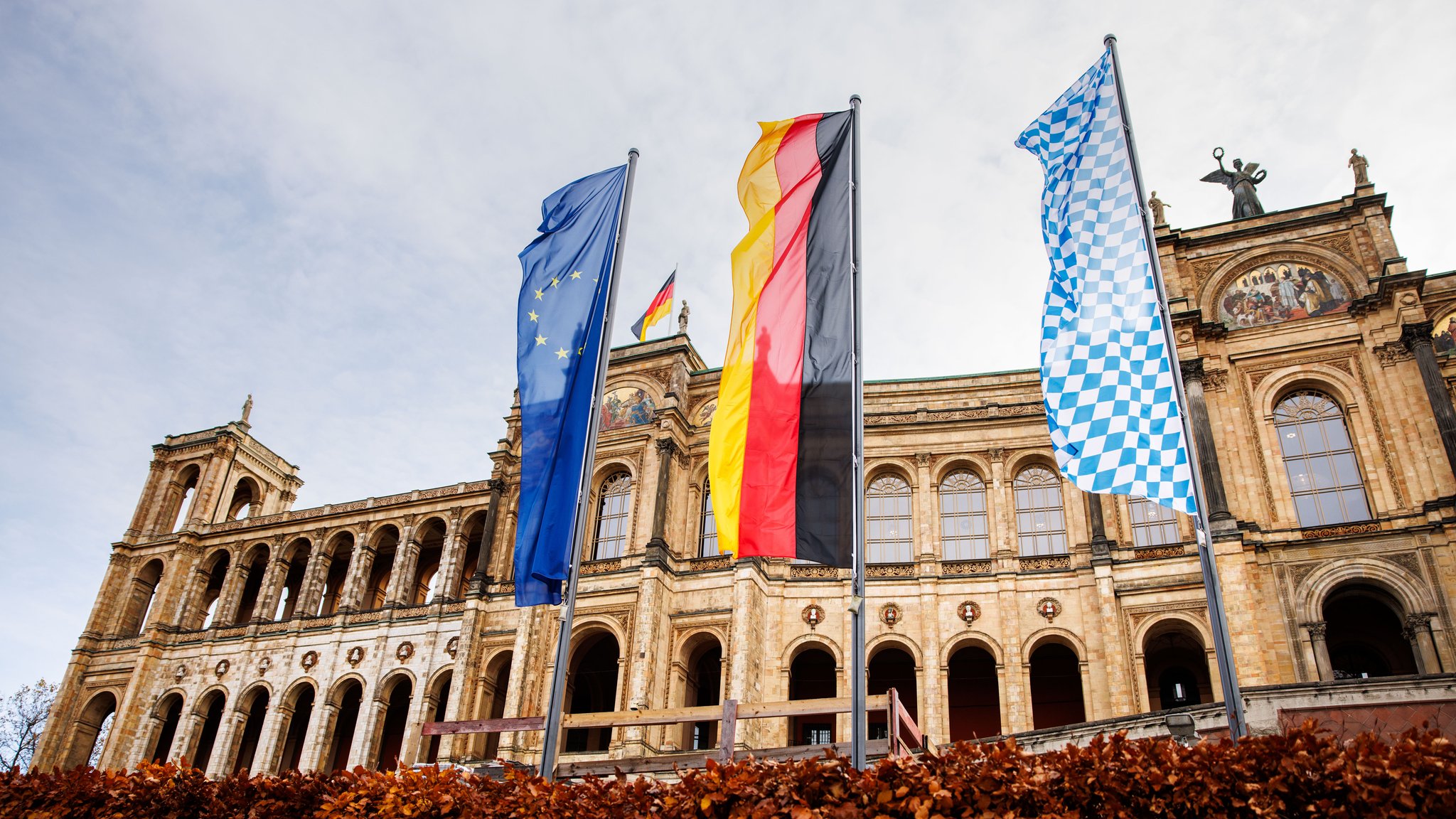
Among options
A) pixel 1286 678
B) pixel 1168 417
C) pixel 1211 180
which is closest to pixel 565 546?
pixel 1168 417

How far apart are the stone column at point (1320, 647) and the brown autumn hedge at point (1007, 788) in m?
21.2

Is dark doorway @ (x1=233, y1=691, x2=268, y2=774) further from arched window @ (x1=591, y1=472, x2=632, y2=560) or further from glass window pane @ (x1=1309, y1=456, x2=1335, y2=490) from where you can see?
glass window pane @ (x1=1309, y1=456, x2=1335, y2=490)

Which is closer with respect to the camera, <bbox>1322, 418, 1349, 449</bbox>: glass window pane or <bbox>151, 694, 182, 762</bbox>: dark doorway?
<bbox>1322, 418, 1349, 449</bbox>: glass window pane

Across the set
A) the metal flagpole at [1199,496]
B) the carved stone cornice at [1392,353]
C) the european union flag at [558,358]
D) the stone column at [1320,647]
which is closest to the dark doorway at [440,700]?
the european union flag at [558,358]

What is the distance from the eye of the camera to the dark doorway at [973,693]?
32.9m

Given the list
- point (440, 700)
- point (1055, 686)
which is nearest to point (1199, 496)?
point (1055, 686)

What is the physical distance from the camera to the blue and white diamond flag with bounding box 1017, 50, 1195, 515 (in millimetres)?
12797

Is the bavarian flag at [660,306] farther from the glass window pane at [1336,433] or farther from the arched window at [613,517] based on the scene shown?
the glass window pane at [1336,433]

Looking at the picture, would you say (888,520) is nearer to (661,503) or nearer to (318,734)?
(661,503)

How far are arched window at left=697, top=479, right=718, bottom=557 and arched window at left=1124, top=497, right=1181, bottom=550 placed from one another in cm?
1275

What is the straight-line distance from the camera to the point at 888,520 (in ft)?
Result: 112

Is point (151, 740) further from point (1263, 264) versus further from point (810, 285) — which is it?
point (1263, 264)

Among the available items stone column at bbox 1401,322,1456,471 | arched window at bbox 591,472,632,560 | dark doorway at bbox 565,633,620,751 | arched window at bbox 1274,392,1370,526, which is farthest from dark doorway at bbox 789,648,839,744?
stone column at bbox 1401,322,1456,471

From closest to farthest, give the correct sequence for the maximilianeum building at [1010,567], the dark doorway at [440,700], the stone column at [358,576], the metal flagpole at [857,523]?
the metal flagpole at [857,523] < the maximilianeum building at [1010,567] < the dark doorway at [440,700] < the stone column at [358,576]
